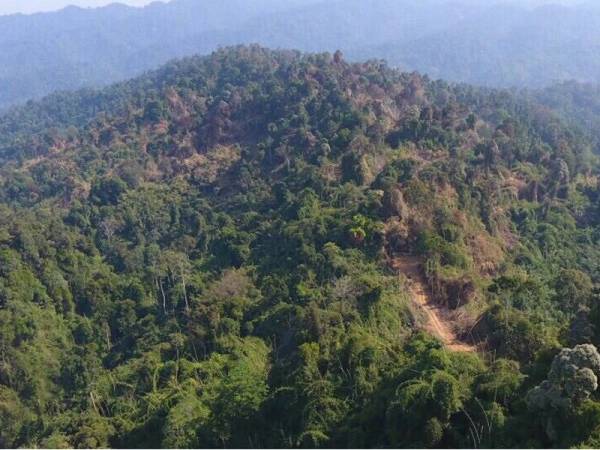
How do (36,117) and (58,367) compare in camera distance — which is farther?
(36,117)

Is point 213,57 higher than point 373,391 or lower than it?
higher

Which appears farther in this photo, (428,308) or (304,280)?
(304,280)

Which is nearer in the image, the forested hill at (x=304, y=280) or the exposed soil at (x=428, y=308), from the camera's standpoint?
the forested hill at (x=304, y=280)

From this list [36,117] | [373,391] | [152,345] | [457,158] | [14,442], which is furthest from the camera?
[36,117]

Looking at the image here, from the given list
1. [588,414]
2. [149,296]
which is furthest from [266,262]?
[588,414]

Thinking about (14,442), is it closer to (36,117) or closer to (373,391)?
(373,391)
